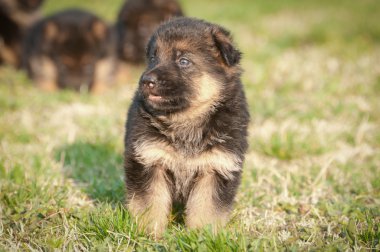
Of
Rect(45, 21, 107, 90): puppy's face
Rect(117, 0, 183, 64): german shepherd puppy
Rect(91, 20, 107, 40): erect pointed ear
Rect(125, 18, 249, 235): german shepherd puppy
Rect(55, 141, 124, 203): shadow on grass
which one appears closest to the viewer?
Rect(125, 18, 249, 235): german shepherd puppy

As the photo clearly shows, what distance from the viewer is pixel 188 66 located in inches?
139

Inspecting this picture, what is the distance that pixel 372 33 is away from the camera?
34.3 ft

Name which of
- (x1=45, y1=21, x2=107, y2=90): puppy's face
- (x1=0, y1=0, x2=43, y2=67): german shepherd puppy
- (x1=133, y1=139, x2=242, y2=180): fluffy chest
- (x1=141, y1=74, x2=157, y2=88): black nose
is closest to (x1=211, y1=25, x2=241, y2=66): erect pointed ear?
(x1=141, y1=74, x2=157, y2=88): black nose

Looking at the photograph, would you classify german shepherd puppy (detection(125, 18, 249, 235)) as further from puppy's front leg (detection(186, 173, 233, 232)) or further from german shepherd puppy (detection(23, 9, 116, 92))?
german shepherd puppy (detection(23, 9, 116, 92))

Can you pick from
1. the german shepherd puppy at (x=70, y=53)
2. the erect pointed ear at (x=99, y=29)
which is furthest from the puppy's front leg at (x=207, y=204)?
the erect pointed ear at (x=99, y=29)

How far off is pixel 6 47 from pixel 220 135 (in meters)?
7.34

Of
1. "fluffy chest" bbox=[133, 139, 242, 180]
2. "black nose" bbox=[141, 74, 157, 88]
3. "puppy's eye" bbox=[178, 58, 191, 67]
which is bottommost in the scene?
"fluffy chest" bbox=[133, 139, 242, 180]

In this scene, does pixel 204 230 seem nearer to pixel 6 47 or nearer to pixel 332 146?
pixel 332 146

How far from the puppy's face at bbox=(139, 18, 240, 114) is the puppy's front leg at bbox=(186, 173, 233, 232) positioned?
558 millimetres

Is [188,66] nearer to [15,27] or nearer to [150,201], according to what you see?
[150,201]

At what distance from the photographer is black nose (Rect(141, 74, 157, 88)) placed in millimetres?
3321

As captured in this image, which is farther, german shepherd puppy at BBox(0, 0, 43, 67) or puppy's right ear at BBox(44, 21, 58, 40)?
german shepherd puppy at BBox(0, 0, 43, 67)

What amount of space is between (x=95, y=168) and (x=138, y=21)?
4745 mm

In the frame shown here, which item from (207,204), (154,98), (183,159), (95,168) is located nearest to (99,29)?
(95,168)
